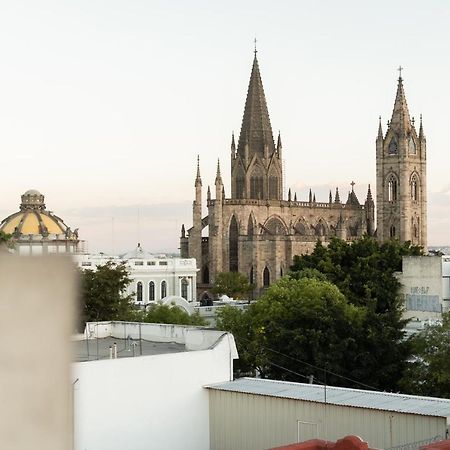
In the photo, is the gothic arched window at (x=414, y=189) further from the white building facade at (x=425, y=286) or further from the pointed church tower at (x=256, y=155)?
the white building facade at (x=425, y=286)

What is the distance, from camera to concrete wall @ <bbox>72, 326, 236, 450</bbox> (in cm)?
1906

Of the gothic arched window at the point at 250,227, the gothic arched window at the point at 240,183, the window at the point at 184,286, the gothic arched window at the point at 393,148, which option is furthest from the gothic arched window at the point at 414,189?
the window at the point at 184,286

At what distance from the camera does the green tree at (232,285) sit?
96.7 meters

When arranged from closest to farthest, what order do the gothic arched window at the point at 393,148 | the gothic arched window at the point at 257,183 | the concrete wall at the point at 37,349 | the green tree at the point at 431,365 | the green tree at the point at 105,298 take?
the concrete wall at the point at 37,349
the green tree at the point at 431,365
the green tree at the point at 105,298
the gothic arched window at the point at 393,148
the gothic arched window at the point at 257,183

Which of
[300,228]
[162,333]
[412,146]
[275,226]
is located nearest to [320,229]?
[300,228]

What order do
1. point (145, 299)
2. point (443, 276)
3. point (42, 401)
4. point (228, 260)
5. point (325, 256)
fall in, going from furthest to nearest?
1. point (228, 260)
2. point (145, 299)
3. point (325, 256)
4. point (443, 276)
5. point (42, 401)

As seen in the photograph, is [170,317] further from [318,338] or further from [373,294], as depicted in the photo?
[318,338]

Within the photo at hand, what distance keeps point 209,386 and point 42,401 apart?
63.8 ft

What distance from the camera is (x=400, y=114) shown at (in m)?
119

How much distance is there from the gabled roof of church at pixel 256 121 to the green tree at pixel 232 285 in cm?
2746

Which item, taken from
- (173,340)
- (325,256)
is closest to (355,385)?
(173,340)

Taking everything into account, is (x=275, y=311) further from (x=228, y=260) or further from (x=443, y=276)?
(x=228, y=260)

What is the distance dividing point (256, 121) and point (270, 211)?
16.7m

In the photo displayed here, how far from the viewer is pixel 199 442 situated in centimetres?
2077
